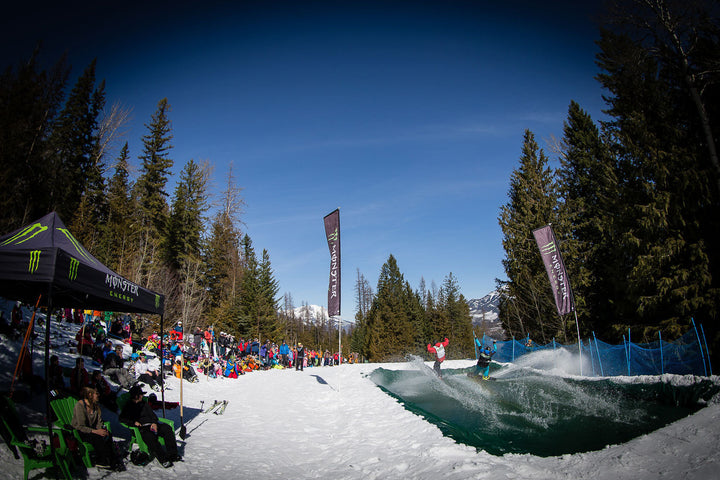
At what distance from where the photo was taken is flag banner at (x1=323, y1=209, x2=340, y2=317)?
14.4 meters

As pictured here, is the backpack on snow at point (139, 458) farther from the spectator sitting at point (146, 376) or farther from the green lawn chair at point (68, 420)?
the spectator sitting at point (146, 376)

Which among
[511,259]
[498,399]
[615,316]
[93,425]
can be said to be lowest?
[498,399]

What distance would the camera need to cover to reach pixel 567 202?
85.7ft

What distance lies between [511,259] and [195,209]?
32.0m

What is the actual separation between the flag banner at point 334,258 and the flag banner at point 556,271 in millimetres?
9997

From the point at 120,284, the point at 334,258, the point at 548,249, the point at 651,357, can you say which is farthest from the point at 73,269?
the point at 548,249

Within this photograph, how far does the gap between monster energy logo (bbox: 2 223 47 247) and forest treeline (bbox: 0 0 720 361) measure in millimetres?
13139

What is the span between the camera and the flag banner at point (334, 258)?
14383 mm

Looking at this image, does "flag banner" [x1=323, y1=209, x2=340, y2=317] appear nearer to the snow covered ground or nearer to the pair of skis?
the snow covered ground

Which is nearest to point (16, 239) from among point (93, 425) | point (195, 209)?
point (93, 425)

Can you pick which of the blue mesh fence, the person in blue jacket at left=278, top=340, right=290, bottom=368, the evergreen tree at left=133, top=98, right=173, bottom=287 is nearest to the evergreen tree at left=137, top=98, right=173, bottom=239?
the evergreen tree at left=133, top=98, right=173, bottom=287

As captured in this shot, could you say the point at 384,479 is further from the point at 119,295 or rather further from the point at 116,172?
the point at 116,172

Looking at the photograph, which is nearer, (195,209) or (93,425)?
(93,425)

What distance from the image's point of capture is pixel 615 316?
20.1 m
